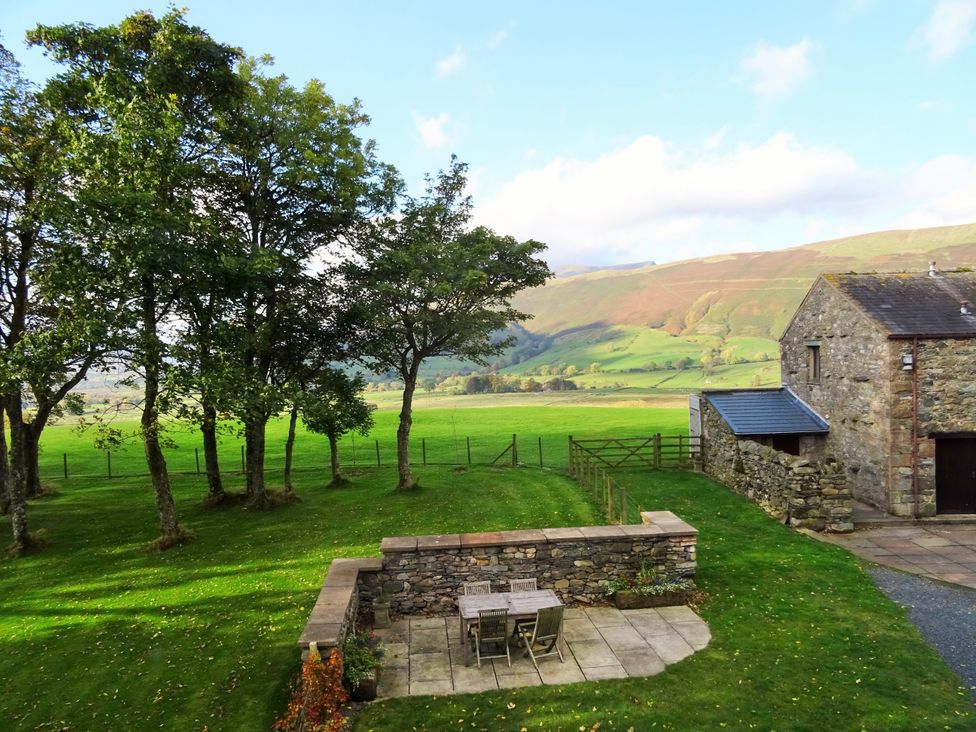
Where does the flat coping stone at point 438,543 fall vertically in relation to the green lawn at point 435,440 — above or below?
above

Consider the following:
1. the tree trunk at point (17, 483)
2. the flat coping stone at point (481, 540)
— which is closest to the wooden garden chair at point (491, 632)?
the flat coping stone at point (481, 540)

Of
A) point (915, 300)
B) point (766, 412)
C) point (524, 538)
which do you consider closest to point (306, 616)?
point (524, 538)

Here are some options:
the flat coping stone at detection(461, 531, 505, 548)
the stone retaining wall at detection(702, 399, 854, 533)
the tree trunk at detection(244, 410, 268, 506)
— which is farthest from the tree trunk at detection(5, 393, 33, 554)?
the stone retaining wall at detection(702, 399, 854, 533)

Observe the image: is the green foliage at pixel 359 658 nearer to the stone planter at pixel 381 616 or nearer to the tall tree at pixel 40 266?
the stone planter at pixel 381 616

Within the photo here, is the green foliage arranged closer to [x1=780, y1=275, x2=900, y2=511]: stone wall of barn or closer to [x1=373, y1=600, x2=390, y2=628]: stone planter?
[x1=373, y1=600, x2=390, y2=628]: stone planter

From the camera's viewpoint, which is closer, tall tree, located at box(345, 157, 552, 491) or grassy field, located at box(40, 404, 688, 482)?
tall tree, located at box(345, 157, 552, 491)

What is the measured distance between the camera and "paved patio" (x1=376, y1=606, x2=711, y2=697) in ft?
29.9

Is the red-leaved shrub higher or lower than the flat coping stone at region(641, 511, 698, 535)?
lower

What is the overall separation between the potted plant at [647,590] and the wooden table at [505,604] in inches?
72.9

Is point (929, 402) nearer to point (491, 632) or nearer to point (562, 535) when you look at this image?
point (562, 535)

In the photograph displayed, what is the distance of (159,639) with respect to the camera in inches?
452

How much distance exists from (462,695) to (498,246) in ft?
61.9

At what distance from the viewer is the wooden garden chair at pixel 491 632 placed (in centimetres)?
952

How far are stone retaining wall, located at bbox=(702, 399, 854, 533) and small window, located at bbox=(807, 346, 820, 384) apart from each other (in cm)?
443
